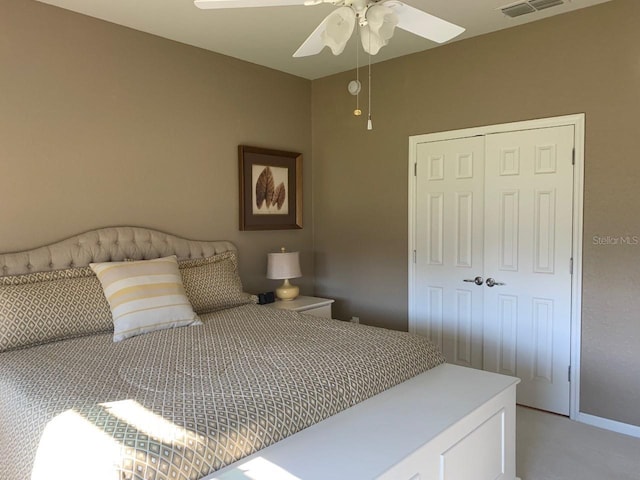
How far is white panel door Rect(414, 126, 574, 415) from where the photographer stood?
3.26 metres

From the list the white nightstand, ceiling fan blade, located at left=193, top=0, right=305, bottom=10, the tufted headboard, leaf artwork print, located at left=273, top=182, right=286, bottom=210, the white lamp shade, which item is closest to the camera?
ceiling fan blade, located at left=193, top=0, right=305, bottom=10

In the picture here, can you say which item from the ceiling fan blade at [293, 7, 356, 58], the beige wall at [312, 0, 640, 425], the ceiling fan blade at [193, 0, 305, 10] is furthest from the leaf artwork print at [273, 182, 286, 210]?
the ceiling fan blade at [193, 0, 305, 10]

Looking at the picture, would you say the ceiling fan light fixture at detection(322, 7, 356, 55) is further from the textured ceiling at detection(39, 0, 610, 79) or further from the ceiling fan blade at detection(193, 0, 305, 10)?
the textured ceiling at detection(39, 0, 610, 79)

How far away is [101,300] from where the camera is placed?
8.87 ft

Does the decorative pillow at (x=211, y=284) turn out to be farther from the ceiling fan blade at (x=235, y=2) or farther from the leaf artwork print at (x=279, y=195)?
the ceiling fan blade at (x=235, y=2)

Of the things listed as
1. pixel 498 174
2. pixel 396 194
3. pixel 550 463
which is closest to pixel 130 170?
pixel 396 194

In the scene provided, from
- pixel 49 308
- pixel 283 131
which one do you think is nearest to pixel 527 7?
pixel 283 131

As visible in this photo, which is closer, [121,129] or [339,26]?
[339,26]

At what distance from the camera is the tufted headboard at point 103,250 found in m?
2.79

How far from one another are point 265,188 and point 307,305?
3.68ft

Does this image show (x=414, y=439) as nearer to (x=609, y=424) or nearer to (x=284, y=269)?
(x=609, y=424)

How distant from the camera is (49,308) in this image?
2.50m

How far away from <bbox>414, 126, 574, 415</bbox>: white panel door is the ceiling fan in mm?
1527

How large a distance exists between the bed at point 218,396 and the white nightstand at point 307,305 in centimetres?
84
